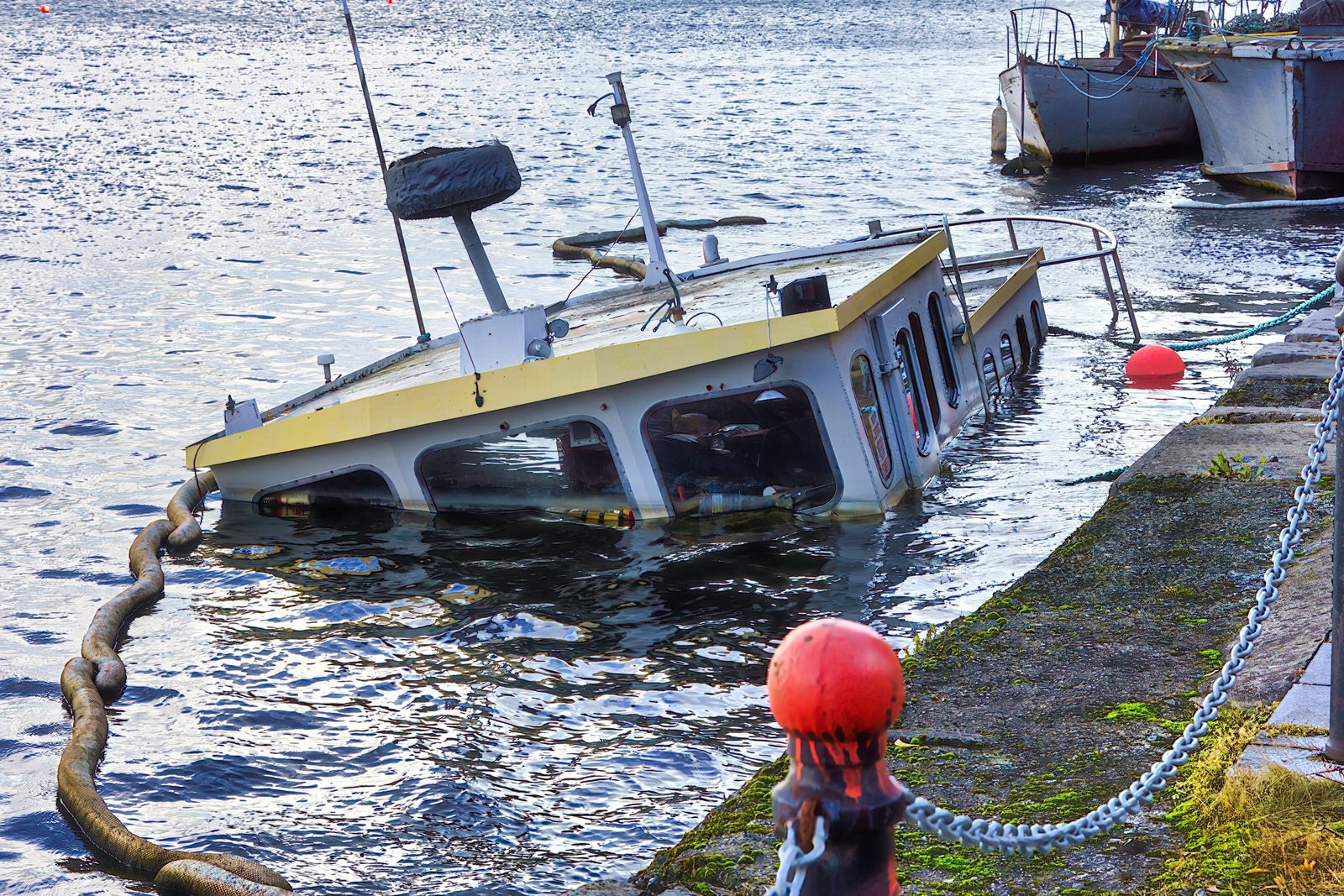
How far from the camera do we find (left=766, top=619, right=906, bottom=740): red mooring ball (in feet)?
7.11

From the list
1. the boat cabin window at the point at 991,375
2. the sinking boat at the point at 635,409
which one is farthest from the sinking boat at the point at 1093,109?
the sinking boat at the point at 635,409

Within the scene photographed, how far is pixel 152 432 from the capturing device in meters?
13.7

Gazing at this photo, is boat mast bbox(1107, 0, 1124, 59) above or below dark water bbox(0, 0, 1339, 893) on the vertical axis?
above

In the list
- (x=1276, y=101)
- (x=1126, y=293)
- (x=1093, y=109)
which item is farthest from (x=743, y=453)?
(x=1093, y=109)

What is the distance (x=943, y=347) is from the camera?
1098cm

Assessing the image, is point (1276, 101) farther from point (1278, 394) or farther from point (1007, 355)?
point (1278, 394)

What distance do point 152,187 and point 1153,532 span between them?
83.2 feet

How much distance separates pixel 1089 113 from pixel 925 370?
21237mm

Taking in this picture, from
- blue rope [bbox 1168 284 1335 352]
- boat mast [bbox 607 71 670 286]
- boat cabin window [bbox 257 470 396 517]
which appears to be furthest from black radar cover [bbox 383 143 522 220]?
blue rope [bbox 1168 284 1335 352]

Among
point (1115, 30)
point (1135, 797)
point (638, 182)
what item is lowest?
point (1135, 797)

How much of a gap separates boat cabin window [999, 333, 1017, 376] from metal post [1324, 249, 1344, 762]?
955 cm

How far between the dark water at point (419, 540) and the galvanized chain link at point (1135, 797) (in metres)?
2.95

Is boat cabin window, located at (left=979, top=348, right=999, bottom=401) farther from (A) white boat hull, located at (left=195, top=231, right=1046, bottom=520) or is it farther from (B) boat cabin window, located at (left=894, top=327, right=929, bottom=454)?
(B) boat cabin window, located at (left=894, top=327, right=929, bottom=454)

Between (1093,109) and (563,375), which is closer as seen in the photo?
(563,375)
